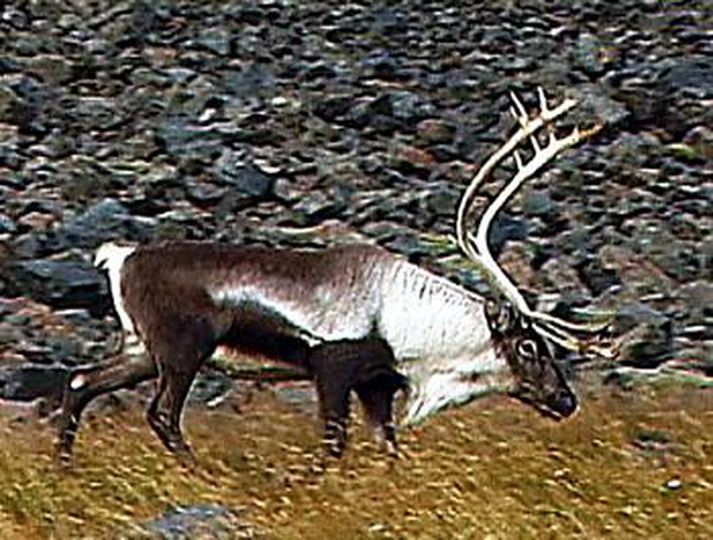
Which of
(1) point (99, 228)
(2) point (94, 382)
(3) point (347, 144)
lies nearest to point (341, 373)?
(2) point (94, 382)

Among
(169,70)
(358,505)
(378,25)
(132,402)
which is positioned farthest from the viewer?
A: (378,25)

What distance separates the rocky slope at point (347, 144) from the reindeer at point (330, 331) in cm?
324

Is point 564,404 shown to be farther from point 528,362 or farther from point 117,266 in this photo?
point 117,266

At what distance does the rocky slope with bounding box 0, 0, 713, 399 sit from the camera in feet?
52.7

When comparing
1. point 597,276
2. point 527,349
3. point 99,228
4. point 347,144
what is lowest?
point 347,144

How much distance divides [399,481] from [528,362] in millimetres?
1496

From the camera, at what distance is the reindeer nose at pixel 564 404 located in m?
11.3

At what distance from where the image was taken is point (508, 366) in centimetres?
1105

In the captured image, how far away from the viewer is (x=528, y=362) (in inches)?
436

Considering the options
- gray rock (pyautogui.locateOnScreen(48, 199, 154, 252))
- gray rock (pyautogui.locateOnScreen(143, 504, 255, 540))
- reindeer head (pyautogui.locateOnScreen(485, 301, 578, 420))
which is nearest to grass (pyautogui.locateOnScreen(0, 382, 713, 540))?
gray rock (pyautogui.locateOnScreen(143, 504, 255, 540))

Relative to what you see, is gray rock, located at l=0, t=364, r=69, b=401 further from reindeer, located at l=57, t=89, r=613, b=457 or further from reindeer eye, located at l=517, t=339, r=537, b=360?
reindeer eye, located at l=517, t=339, r=537, b=360

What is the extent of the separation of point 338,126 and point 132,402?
702 cm

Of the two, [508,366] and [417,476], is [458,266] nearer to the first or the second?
[508,366]

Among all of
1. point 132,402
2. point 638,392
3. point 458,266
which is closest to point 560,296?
point 458,266
